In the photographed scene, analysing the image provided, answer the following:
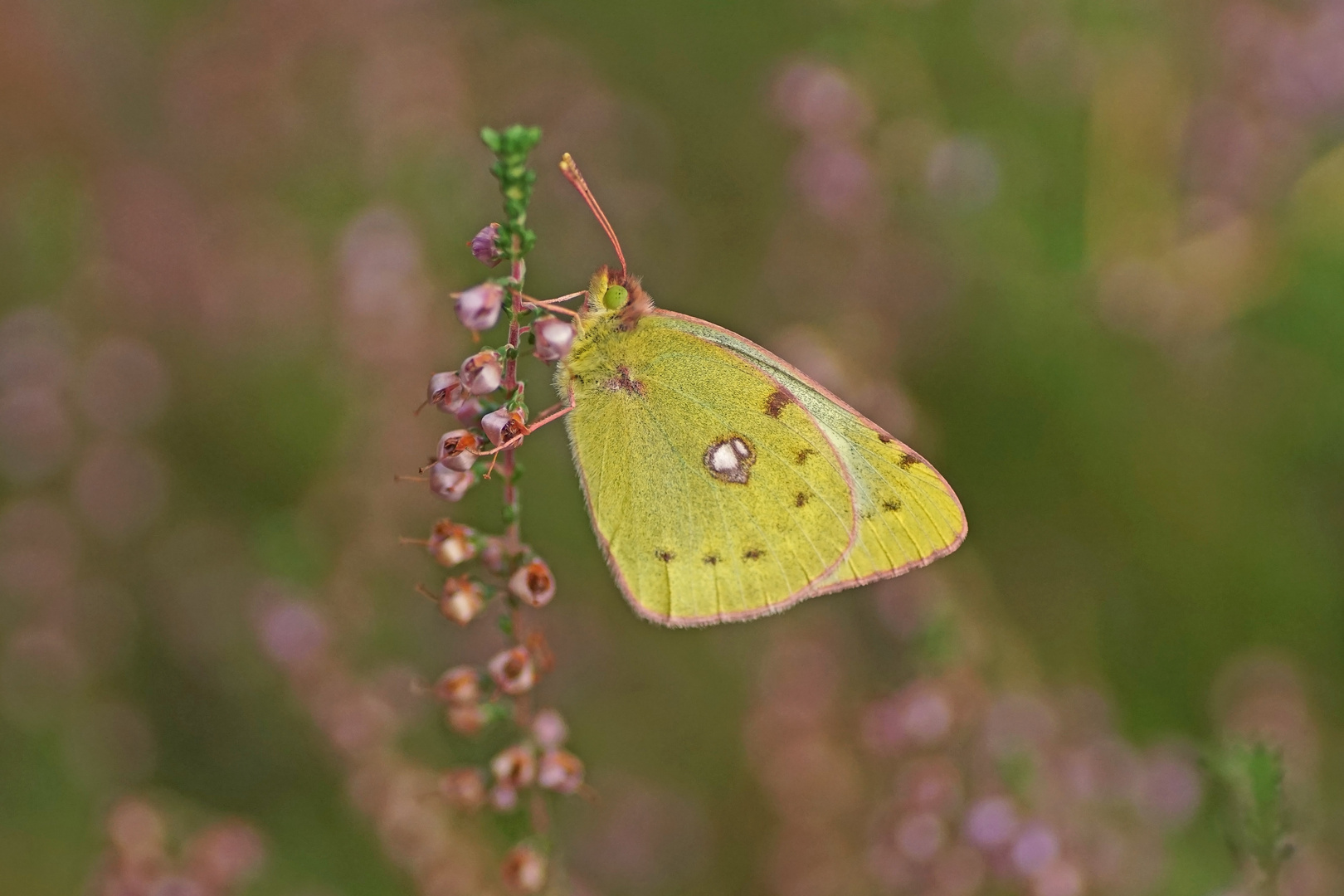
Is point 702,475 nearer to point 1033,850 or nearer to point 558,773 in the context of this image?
point 558,773

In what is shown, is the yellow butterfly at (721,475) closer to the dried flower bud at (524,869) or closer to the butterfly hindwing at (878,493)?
the butterfly hindwing at (878,493)

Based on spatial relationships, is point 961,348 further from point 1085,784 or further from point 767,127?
point 1085,784

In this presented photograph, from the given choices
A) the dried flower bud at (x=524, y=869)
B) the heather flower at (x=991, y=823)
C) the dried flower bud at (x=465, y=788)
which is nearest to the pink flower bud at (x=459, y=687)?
the dried flower bud at (x=465, y=788)

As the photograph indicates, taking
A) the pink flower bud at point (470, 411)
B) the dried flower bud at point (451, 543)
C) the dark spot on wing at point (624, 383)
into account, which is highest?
the dark spot on wing at point (624, 383)

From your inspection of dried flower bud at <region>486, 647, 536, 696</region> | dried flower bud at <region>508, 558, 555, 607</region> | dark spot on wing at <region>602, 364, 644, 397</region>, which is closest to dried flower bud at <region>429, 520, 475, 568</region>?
dried flower bud at <region>508, 558, 555, 607</region>

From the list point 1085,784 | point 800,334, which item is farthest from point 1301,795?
point 800,334

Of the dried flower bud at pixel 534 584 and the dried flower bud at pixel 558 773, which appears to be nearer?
the dried flower bud at pixel 534 584
